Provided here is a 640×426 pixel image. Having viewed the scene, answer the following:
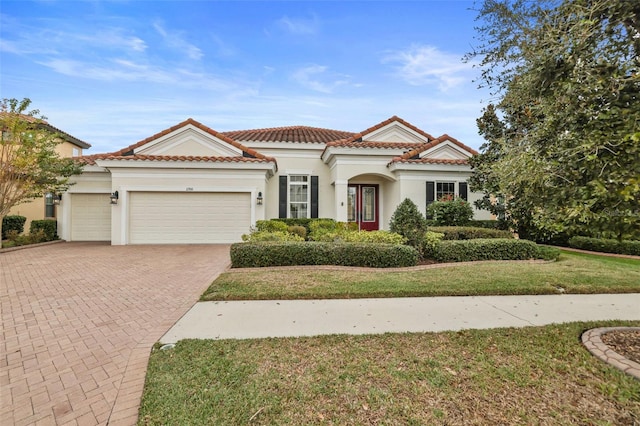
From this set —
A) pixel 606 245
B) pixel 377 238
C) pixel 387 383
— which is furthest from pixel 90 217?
pixel 606 245

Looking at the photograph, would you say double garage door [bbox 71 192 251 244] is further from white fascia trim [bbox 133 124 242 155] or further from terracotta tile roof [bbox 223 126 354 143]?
terracotta tile roof [bbox 223 126 354 143]

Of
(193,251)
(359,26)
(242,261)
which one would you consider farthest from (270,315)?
(359,26)

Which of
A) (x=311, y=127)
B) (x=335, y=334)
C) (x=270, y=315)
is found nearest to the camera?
(x=335, y=334)

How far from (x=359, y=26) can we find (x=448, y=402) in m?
12.5

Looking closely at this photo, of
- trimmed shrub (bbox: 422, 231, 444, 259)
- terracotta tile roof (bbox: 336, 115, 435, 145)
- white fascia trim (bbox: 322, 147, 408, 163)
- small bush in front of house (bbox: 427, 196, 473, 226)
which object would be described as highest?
Result: terracotta tile roof (bbox: 336, 115, 435, 145)

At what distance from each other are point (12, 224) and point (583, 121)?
22223 millimetres

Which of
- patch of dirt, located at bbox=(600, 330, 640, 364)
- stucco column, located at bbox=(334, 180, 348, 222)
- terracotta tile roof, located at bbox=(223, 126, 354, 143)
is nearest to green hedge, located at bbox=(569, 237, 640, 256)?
patch of dirt, located at bbox=(600, 330, 640, 364)

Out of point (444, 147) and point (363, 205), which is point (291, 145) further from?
point (444, 147)

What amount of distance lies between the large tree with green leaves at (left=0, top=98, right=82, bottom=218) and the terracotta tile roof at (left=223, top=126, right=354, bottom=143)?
870cm

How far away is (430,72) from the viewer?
11648mm

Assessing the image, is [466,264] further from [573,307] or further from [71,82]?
[71,82]

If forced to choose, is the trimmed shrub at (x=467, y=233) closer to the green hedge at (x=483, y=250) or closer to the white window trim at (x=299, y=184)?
the green hedge at (x=483, y=250)

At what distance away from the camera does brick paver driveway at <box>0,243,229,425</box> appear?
255 cm

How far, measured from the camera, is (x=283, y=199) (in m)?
15.4
